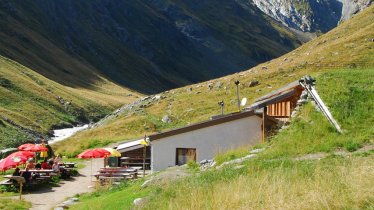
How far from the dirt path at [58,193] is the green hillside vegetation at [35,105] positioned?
31.4 m

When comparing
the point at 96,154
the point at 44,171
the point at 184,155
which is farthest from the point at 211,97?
the point at 44,171

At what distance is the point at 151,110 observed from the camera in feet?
264

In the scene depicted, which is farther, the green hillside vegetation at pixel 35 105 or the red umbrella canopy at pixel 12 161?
the green hillside vegetation at pixel 35 105

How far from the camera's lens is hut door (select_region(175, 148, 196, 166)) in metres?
38.2

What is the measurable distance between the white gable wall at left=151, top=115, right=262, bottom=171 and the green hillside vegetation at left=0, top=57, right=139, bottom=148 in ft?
119

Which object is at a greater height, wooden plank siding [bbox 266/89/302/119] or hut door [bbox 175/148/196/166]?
wooden plank siding [bbox 266/89/302/119]

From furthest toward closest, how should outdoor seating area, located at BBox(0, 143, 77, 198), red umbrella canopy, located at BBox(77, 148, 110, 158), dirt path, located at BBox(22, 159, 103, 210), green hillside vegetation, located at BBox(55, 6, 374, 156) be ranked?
green hillside vegetation, located at BBox(55, 6, 374, 156)
red umbrella canopy, located at BBox(77, 148, 110, 158)
outdoor seating area, located at BBox(0, 143, 77, 198)
dirt path, located at BBox(22, 159, 103, 210)

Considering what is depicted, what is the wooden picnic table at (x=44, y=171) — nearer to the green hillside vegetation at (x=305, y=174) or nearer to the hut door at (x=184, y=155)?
the hut door at (x=184, y=155)

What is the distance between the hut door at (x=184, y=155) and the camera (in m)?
38.2

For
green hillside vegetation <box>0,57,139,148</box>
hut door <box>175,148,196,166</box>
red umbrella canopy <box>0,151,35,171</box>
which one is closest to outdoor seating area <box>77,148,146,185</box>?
hut door <box>175,148,196,166</box>

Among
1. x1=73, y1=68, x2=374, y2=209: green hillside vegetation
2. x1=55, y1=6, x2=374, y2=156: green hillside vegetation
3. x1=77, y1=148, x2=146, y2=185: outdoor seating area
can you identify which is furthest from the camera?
x1=55, y1=6, x2=374, y2=156: green hillside vegetation

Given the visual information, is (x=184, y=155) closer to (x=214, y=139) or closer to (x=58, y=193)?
(x=214, y=139)

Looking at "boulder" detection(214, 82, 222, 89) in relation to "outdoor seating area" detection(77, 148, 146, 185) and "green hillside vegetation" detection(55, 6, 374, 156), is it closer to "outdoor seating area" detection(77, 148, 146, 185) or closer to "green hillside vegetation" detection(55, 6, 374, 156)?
"green hillside vegetation" detection(55, 6, 374, 156)

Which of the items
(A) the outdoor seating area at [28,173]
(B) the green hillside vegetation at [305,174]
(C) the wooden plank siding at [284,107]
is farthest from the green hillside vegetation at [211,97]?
(B) the green hillside vegetation at [305,174]
